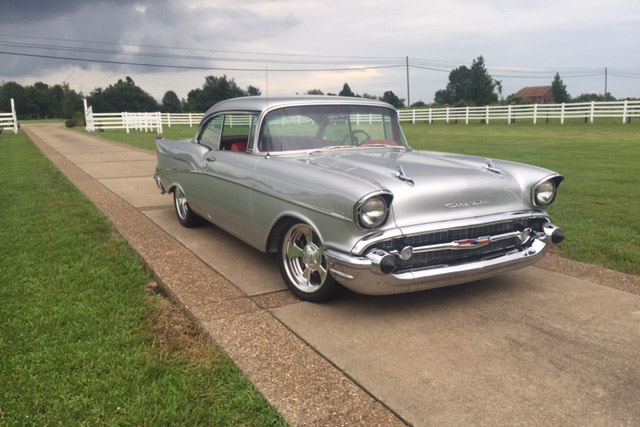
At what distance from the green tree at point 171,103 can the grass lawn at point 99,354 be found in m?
83.6

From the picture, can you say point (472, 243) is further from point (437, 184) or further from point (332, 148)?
point (332, 148)

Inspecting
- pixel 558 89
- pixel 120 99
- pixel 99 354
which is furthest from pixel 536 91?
pixel 99 354

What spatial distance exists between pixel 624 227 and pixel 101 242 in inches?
216

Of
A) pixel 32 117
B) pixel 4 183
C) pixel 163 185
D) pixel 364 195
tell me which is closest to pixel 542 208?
pixel 364 195

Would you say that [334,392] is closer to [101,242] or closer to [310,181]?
[310,181]

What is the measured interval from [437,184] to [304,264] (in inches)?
43.6

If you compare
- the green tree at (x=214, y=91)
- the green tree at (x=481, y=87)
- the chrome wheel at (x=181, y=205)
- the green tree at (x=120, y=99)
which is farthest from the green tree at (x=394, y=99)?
the chrome wheel at (x=181, y=205)

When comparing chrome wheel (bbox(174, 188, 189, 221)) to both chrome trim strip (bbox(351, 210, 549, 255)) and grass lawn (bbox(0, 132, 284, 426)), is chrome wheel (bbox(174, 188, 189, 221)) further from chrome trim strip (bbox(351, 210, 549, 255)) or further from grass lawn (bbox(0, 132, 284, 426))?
chrome trim strip (bbox(351, 210, 549, 255))

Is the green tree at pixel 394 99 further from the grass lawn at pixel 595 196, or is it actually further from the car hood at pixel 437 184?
the car hood at pixel 437 184

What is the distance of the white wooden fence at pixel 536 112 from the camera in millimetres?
26438

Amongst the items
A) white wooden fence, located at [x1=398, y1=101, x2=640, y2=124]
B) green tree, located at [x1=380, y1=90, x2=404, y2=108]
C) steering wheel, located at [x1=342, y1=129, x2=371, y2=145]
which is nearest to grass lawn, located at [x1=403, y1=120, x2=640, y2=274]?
steering wheel, located at [x1=342, y1=129, x2=371, y2=145]

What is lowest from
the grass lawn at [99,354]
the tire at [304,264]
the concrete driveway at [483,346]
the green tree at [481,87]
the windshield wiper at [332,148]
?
the concrete driveway at [483,346]

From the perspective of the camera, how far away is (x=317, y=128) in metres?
4.46

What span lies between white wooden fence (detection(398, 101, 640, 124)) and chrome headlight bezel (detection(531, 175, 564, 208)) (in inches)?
991
